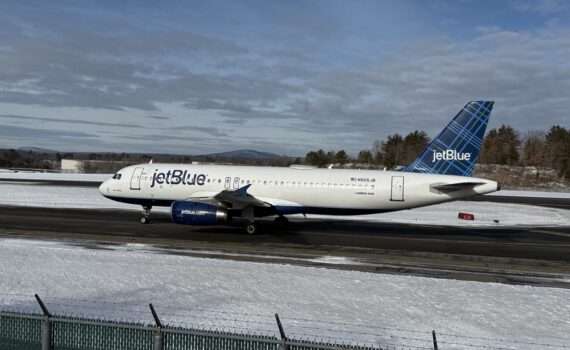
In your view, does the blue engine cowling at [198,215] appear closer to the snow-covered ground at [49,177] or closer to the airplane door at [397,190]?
the airplane door at [397,190]

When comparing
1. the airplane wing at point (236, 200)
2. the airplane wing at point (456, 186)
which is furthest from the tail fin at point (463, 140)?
the airplane wing at point (236, 200)

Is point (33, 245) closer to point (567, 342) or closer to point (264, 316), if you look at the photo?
point (264, 316)

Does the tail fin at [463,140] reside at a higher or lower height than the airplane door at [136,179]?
higher

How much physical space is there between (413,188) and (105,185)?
61.8ft

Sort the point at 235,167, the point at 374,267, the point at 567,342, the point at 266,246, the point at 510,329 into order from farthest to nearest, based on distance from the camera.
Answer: the point at 235,167 < the point at 266,246 < the point at 374,267 < the point at 510,329 < the point at 567,342

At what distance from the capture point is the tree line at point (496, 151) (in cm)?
14912

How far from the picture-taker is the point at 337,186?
29.0 m

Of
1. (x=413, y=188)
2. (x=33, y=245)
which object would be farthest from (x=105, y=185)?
(x=413, y=188)

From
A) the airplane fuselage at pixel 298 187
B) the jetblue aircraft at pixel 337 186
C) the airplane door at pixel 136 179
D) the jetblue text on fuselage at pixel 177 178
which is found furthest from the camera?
the airplane door at pixel 136 179

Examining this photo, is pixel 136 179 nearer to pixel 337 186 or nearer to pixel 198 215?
pixel 198 215

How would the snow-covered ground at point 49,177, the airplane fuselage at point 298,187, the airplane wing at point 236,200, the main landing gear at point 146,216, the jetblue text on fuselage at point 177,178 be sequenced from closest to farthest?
the airplane wing at point 236,200
the airplane fuselage at point 298,187
the jetblue text on fuselage at point 177,178
the main landing gear at point 146,216
the snow-covered ground at point 49,177

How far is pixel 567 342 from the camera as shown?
36.6 ft

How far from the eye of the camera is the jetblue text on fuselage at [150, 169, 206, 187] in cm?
3125

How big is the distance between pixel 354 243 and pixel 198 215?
8.00 m
